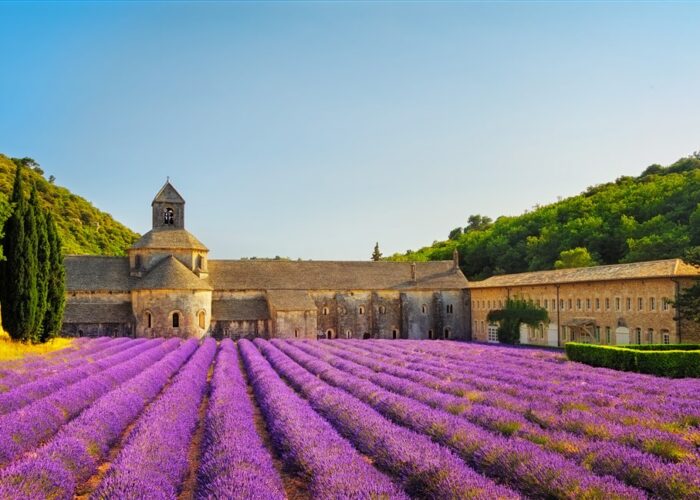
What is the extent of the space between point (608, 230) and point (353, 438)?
2377 inches

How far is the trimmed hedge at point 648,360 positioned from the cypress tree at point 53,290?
2462cm

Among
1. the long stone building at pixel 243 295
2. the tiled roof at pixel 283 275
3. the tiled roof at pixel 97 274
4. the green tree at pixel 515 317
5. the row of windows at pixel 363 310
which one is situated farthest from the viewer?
the row of windows at pixel 363 310

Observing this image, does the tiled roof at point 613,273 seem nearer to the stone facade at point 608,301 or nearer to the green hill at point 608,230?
the stone facade at point 608,301

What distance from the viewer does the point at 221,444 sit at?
27.3 feet

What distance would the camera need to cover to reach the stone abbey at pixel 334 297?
31.0 meters

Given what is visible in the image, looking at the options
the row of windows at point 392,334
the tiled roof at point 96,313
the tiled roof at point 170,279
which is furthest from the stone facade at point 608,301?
the tiled roof at point 96,313

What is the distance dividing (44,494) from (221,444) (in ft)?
8.16

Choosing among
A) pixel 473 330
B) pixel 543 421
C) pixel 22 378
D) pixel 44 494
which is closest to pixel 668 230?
pixel 473 330

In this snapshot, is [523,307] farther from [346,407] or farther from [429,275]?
[346,407]

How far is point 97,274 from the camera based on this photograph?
134 ft

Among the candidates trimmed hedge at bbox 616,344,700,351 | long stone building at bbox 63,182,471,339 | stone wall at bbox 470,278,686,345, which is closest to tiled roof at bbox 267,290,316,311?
long stone building at bbox 63,182,471,339

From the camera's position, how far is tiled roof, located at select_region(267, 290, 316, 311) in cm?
4131

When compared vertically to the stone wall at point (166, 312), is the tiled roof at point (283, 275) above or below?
above

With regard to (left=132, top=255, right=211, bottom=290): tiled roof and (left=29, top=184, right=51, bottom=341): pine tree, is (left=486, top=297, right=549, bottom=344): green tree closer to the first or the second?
(left=132, top=255, right=211, bottom=290): tiled roof
